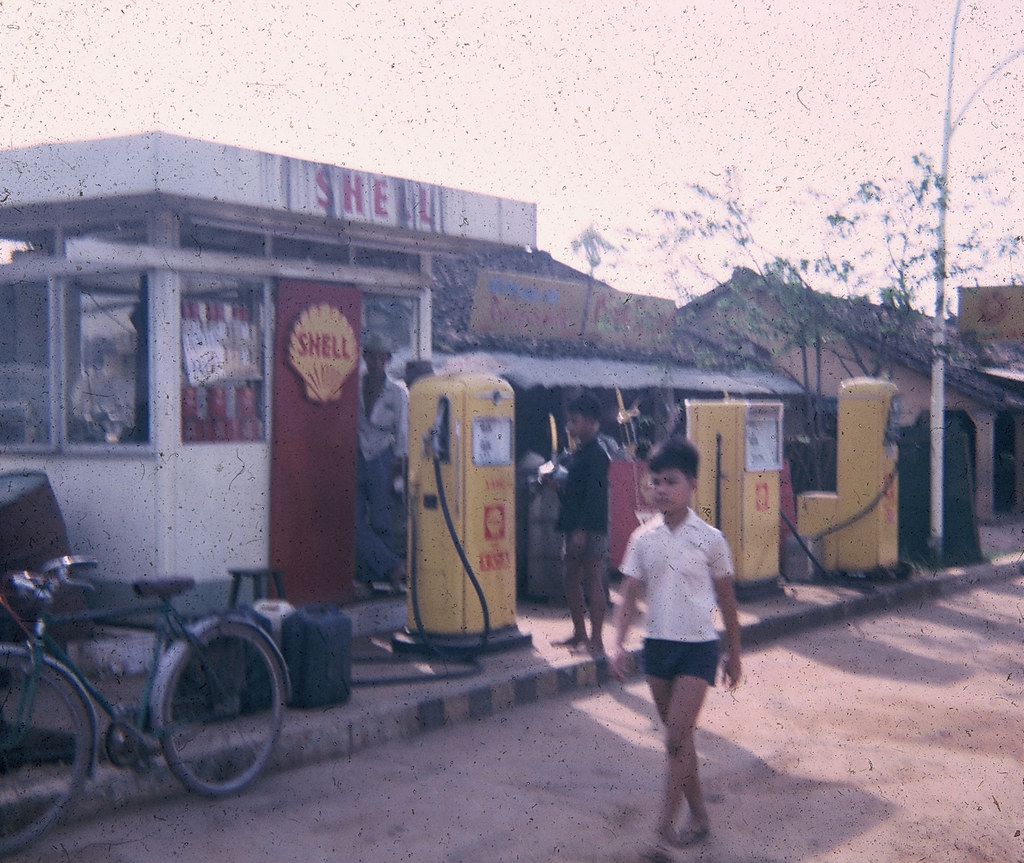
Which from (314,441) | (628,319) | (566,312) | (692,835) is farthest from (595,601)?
(628,319)

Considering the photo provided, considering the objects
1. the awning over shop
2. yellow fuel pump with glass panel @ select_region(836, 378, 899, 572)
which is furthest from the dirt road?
the awning over shop

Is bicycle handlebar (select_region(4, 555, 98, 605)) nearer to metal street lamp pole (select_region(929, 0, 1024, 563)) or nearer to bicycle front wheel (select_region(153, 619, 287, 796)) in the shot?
bicycle front wheel (select_region(153, 619, 287, 796))

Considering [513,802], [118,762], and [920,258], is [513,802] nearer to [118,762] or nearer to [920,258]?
[118,762]

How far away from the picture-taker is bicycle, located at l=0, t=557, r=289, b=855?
4.50 meters

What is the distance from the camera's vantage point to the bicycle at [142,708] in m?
4.50

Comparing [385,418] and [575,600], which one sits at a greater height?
[385,418]

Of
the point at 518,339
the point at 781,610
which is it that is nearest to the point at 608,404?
the point at 518,339

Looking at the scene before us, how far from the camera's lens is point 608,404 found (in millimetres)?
17703

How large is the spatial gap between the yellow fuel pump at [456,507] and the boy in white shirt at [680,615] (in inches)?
127

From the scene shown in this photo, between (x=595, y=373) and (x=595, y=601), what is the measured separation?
24.7ft

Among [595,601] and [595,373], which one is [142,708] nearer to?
[595,601]

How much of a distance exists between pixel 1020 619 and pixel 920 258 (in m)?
6.27

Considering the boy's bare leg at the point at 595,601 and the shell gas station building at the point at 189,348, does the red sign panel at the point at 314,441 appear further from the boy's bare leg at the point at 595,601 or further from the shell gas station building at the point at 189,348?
the boy's bare leg at the point at 595,601

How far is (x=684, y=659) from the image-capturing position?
4484 mm
